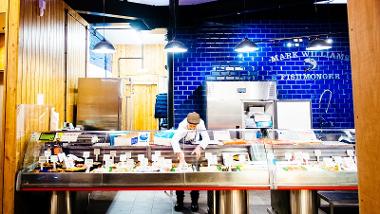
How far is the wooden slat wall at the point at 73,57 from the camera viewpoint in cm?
578

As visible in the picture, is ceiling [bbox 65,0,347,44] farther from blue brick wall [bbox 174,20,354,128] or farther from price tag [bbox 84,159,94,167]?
price tag [bbox 84,159,94,167]

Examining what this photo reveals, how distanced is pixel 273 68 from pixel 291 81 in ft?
1.92

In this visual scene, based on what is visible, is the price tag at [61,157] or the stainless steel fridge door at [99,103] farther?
the stainless steel fridge door at [99,103]

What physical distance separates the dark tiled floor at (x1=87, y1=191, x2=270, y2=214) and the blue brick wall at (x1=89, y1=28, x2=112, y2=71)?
4390 millimetres

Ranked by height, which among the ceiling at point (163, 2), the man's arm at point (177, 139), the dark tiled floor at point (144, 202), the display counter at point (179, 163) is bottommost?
the dark tiled floor at point (144, 202)

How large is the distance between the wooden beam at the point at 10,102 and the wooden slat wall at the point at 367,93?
12.8ft

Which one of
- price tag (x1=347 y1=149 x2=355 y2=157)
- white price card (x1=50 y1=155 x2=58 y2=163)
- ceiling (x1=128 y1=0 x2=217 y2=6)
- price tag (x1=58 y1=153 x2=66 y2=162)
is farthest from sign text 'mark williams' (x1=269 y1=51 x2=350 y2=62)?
white price card (x1=50 y1=155 x2=58 y2=163)

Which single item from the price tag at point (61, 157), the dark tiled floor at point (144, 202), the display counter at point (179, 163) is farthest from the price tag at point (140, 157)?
the dark tiled floor at point (144, 202)

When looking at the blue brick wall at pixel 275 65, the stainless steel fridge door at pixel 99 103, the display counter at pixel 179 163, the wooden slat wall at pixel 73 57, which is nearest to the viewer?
the display counter at pixel 179 163

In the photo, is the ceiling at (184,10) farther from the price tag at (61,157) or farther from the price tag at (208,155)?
the price tag at (208,155)

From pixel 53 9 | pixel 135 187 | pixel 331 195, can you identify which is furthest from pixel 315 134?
pixel 53 9

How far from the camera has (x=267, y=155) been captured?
3697 millimetres

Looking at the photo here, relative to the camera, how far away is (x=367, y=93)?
3.36 ft

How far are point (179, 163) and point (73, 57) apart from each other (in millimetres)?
3821
